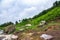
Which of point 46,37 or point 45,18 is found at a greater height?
point 45,18

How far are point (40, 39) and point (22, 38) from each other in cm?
400

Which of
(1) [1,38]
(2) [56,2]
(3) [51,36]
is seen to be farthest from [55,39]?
(2) [56,2]

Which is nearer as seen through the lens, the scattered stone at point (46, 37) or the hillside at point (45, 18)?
the scattered stone at point (46, 37)

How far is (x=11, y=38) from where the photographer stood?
34.2 meters

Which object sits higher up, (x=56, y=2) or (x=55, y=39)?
(x=56, y=2)

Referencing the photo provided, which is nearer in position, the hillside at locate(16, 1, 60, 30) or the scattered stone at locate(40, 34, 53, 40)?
the scattered stone at locate(40, 34, 53, 40)

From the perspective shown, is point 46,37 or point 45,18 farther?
point 45,18

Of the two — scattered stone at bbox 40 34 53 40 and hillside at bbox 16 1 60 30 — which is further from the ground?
hillside at bbox 16 1 60 30

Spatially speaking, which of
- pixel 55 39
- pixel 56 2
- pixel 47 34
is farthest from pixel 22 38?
pixel 56 2

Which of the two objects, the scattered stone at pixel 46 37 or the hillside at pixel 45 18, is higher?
the hillside at pixel 45 18

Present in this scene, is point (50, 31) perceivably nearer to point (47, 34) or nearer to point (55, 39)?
point (47, 34)

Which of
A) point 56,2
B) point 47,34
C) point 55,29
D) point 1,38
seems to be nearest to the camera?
point 47,34

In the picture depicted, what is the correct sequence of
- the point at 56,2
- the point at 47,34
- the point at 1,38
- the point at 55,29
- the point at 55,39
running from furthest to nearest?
the point at 56,2
the point at 1,38
the point at 55,29
the point at 47,34
the point at 55,39

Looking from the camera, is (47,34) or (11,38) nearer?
(47,34)
